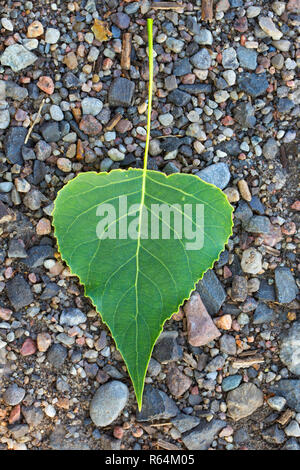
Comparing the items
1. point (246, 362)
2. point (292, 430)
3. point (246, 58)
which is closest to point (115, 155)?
point (246, 58)

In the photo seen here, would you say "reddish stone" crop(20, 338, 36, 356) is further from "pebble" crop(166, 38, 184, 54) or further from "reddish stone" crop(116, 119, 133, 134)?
"pebble" crop(166, 38, 184, 54)

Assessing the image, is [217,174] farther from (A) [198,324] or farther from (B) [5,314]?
(B) [5,314]

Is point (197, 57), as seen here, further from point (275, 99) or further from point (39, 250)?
point (39, 250)

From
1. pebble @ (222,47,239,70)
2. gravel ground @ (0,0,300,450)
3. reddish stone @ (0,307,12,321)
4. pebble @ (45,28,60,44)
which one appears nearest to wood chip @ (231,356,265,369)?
gravel ground @ (0,0,300,450)

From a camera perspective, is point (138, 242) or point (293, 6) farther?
point (293, 6)

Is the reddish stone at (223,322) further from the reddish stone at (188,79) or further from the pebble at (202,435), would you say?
the reddish stone at (188,79)
